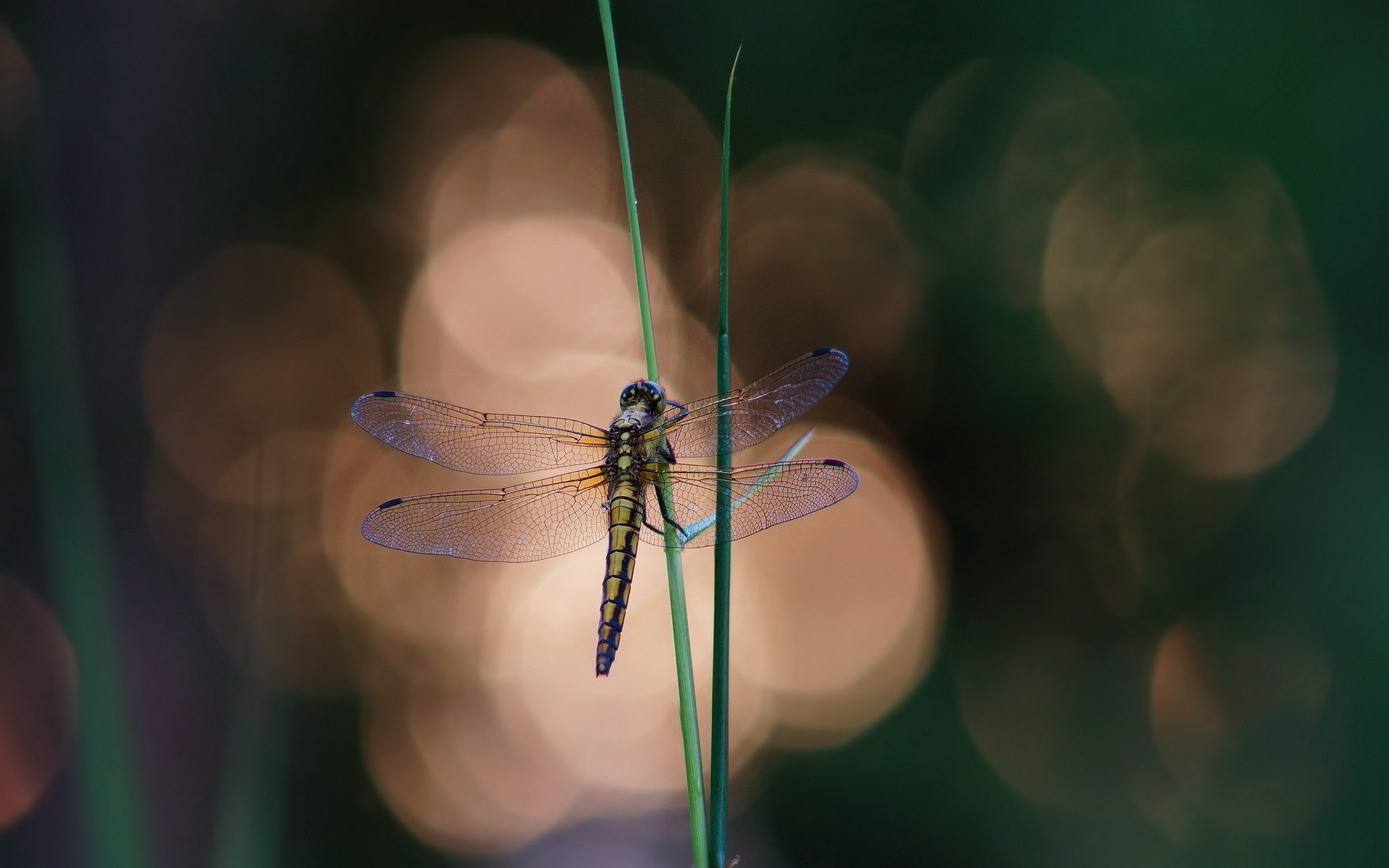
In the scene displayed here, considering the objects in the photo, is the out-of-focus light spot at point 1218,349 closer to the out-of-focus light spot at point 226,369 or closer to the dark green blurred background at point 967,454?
the dark green blurred background at point 967,454

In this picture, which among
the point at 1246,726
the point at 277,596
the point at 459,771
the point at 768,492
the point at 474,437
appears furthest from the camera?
the point at 459,771

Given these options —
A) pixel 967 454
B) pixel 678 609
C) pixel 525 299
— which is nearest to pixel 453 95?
pixel 525 299

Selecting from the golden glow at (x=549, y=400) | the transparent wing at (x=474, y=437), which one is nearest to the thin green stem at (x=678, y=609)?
the transparent wing at (x=474, y=437)

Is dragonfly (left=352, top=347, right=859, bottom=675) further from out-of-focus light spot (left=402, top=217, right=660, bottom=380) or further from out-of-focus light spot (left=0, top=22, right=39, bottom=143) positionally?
out-of-focus light spot (left=402, top=217, right=660, bottom=380)

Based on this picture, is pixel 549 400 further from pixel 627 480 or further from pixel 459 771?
pixel 627 480

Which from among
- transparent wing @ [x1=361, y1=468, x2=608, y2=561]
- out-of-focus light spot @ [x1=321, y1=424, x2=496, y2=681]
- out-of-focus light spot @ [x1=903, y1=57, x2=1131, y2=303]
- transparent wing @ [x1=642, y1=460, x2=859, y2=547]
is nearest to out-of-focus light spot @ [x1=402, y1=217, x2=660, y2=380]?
out-of-focus light spot @ [x1=321, y1=424, x2=496, y2=681]

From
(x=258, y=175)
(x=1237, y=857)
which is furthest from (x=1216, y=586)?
(x=258, y=175)
